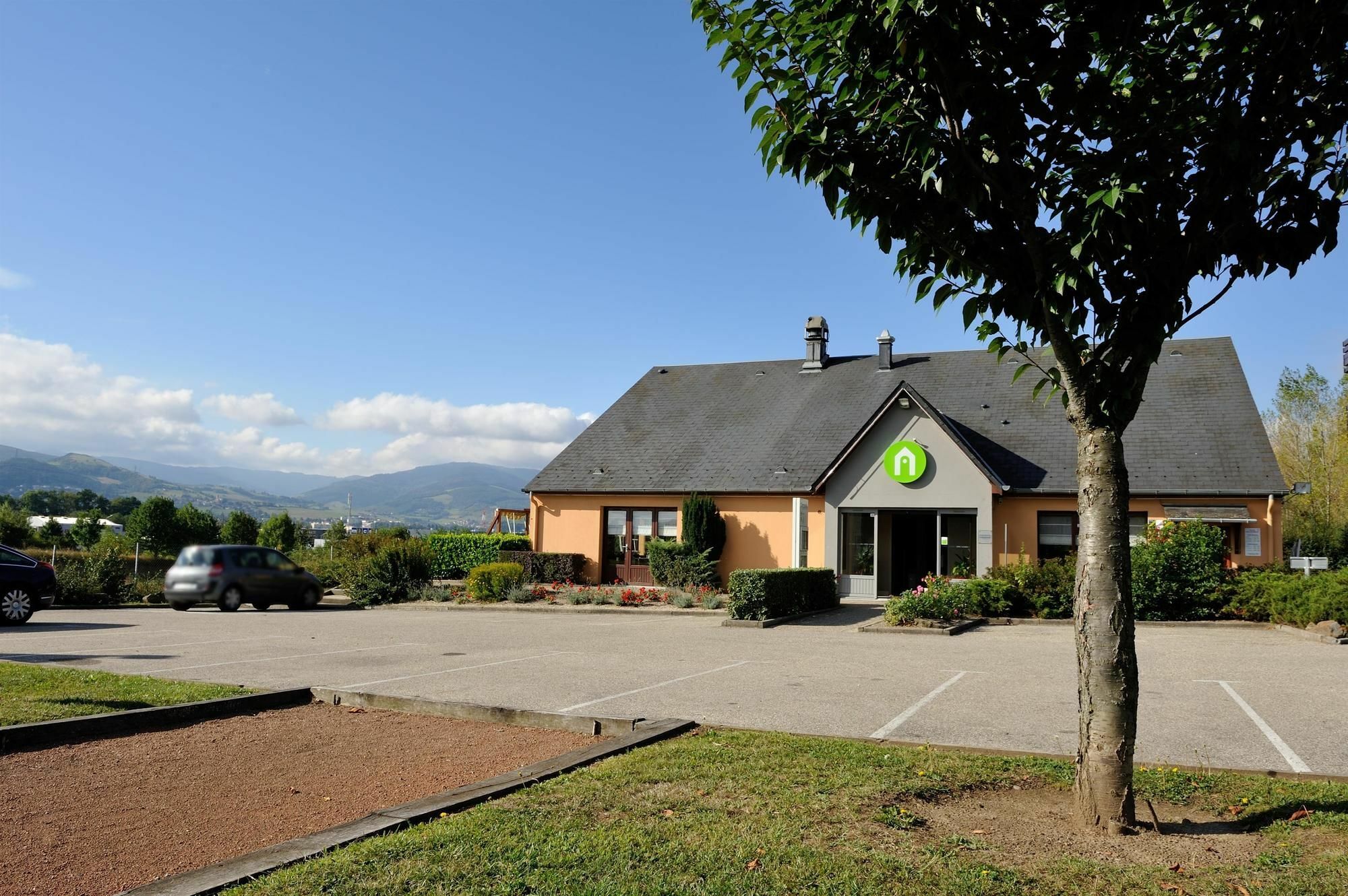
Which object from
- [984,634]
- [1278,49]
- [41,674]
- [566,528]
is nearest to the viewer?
[1278,49]

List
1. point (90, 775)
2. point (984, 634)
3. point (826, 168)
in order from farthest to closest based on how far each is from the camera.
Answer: point (984, 634)
point (90, 775)
point (826, 168)

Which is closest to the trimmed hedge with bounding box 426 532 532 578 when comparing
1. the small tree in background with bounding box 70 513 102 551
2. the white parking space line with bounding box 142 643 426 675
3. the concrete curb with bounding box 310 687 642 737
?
the white parking space line with bounding box 142 643 426 675

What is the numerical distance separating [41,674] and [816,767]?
29.9 ft

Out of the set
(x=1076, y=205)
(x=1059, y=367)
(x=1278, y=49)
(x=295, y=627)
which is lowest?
(x=295, y=627)

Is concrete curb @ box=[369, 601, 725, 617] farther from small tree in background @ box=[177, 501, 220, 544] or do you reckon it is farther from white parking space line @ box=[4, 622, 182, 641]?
small tree in background @ box=[177, 501, 220, 544]

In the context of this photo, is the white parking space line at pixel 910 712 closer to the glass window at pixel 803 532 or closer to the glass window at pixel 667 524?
the glass window at pixel 803 532

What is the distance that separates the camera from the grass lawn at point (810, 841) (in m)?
4.02

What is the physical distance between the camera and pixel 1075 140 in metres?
5.13

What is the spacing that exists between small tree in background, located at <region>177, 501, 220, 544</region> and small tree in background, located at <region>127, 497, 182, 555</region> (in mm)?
409

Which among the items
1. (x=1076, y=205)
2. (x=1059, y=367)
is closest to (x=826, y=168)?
(x=1076, y=205)

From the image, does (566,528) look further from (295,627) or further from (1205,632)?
(1205,632)

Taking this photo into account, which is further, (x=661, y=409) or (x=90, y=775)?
(x=661, y=409)

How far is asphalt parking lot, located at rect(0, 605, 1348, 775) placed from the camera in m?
8.07

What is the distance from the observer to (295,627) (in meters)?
17.8
